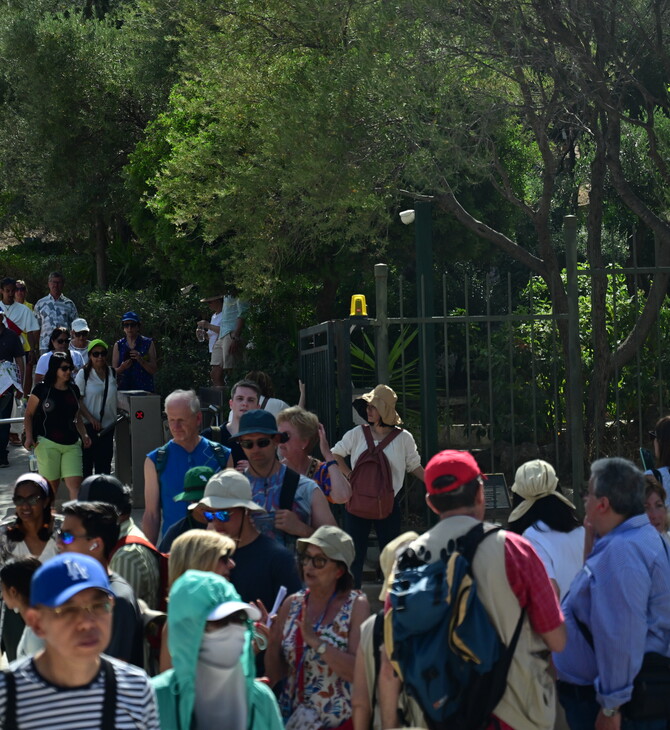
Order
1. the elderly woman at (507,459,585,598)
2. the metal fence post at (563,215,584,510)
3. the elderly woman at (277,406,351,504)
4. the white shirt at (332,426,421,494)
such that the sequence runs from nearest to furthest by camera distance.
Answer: the elderly woman at (507,459,585,598)
the elderly woman at (277,406,351,504)
the white shirt at (332,426,421,494)
the metal fence post at (563,215,584,510)

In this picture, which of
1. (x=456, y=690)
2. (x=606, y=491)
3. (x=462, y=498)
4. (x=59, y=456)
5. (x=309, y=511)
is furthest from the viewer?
(x=59, y=456)

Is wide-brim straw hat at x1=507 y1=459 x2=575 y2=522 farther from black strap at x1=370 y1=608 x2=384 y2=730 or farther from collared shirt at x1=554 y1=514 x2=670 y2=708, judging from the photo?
black strap at x1=370 y1=608 x2=384 y2=730

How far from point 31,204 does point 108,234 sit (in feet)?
6.54

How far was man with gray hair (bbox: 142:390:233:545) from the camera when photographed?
646 cm

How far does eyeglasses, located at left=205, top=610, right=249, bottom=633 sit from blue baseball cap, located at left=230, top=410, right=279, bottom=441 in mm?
2484

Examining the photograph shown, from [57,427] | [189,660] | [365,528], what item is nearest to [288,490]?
[365,528]

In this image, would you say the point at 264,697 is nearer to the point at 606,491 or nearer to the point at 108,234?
the point at 606,491

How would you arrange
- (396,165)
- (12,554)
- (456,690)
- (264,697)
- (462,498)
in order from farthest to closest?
(396,165) → (12,554) → (462,498) → (456,690) → (264,697)

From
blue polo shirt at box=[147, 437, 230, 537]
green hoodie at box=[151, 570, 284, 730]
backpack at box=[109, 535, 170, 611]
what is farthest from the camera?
blue polo shirt at box=[147, 437, 230, 537]

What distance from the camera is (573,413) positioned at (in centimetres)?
803

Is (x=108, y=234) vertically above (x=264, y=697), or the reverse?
(x=108, y=234)

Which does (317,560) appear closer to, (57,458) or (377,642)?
(377,642)

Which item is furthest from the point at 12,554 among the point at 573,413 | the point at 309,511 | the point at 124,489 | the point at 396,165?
the point at 396,165

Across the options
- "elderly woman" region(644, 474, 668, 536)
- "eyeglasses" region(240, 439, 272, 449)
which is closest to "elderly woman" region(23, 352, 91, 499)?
"eyeglasses" region(240, 439, 272, 449)
